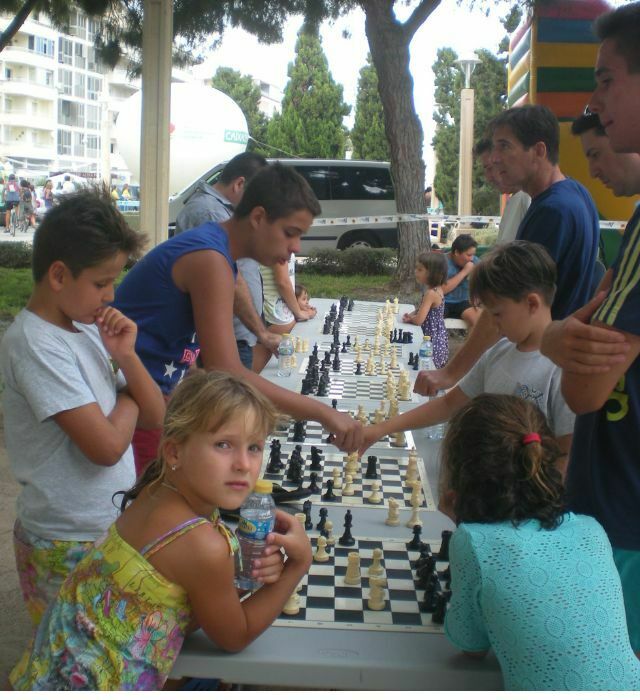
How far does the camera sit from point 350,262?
15055 millimetres

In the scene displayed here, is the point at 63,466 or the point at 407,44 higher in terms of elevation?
the point at 407,44

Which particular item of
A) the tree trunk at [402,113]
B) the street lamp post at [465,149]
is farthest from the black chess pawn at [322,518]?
the street lamp post at [465,149]

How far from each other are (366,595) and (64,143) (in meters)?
56.3

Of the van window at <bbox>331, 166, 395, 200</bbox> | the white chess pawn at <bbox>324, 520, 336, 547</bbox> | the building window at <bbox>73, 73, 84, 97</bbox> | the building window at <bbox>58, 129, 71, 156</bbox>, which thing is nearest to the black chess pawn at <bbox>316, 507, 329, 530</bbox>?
the white chess pawn at <bbox>324, 520, 336, 547</bbox>

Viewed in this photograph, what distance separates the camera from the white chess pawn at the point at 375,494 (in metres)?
2.46

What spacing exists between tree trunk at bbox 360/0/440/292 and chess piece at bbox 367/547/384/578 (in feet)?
35.2

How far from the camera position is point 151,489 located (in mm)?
1576

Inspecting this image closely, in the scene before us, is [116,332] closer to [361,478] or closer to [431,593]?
[431,593]

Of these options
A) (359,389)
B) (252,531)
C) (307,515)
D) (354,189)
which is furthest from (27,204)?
(252,531)

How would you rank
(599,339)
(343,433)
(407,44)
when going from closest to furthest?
1. (599,339)
2. (343,433)
3. (407,44)
